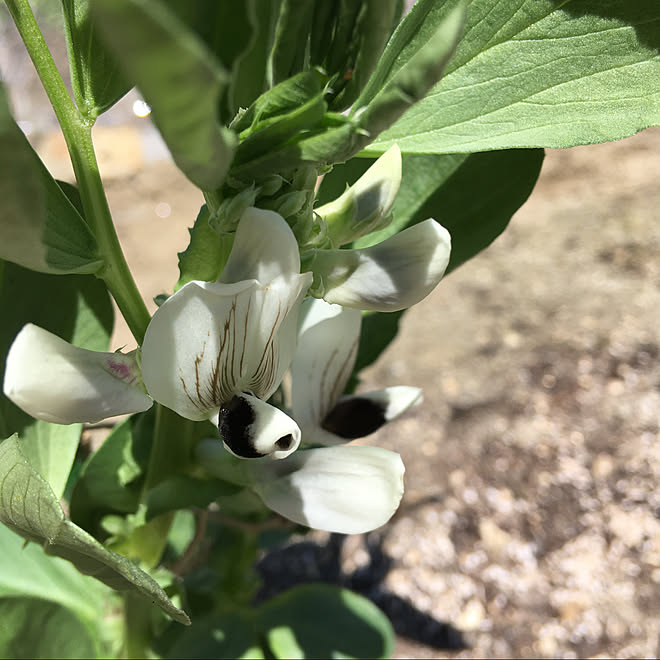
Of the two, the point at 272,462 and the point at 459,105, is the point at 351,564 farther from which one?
the point at 459,105

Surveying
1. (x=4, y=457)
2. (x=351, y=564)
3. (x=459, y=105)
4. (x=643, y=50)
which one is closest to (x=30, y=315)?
(x=4, y=457)

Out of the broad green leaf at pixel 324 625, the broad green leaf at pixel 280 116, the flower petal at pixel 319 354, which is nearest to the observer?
the broad green leaf at pixel 280 116

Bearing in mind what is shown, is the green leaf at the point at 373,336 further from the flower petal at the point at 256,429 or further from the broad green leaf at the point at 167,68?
the broad green leaf at the point at 167,68

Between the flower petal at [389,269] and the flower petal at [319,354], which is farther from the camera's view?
the flower petal at [319,354]

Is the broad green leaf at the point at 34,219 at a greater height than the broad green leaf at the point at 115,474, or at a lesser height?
greater

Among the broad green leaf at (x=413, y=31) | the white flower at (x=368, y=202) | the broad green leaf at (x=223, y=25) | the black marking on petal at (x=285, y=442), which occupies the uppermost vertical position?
the broad green leaf at (x=223, y=25)

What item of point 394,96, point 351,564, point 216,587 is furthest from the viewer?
point 351,564

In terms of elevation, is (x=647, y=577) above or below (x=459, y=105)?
below

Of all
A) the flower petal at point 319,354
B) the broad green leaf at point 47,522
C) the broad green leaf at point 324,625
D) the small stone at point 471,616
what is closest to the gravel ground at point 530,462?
the small stone at point 471,616
